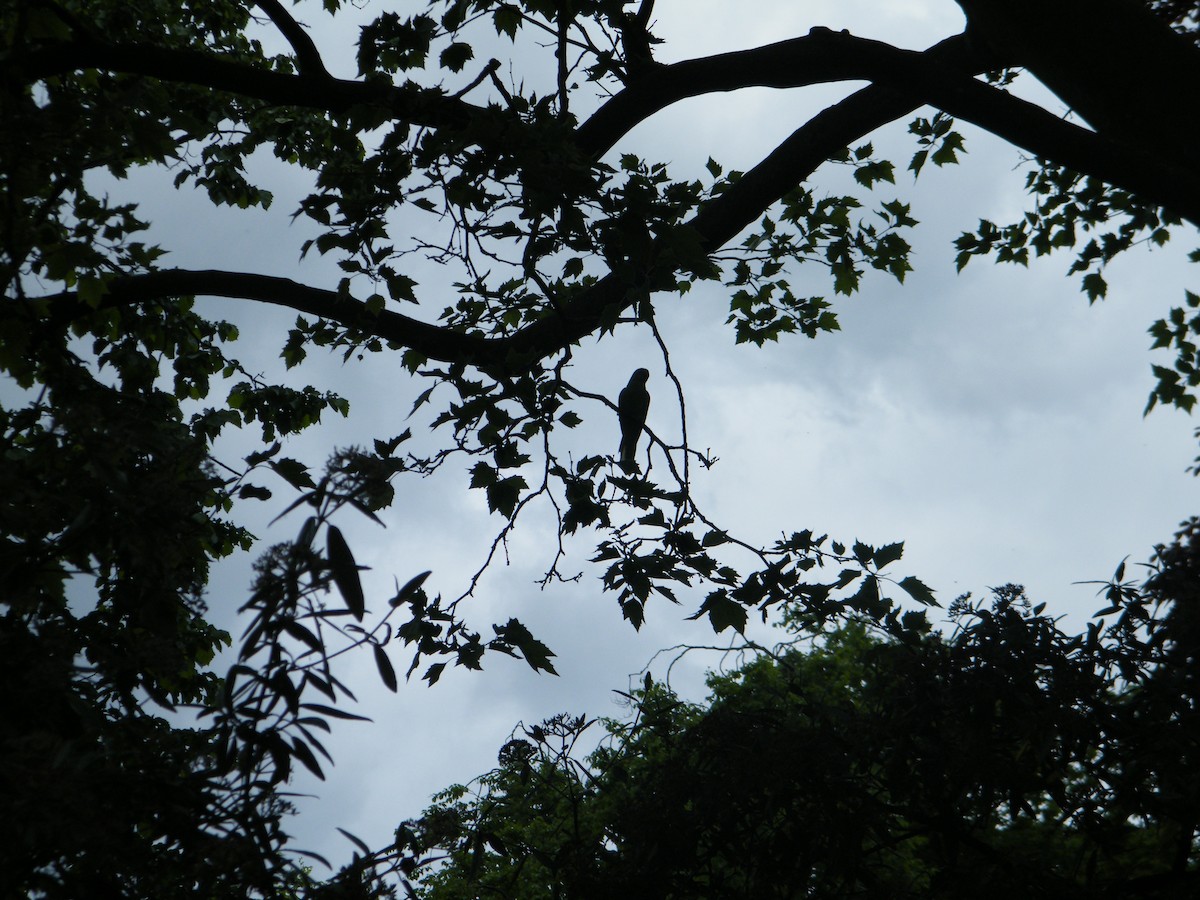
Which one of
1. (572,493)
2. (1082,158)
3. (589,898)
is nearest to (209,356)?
(572,493)

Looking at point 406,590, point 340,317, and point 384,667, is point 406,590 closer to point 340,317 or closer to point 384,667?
point 384,667

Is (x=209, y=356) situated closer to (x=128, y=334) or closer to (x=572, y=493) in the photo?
(x=128, y=334)

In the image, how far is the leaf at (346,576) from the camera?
2.07m

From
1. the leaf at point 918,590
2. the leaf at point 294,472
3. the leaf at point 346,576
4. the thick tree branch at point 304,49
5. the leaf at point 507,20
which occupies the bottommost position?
the leaf at point 346,576

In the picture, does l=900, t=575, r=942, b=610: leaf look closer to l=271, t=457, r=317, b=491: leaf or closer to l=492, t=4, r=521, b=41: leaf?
l=271, t=457, r=317, b=491: leaf

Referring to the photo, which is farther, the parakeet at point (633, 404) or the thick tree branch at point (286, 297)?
the parakeet at point (633, 404)

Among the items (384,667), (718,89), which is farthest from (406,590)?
(718,89)

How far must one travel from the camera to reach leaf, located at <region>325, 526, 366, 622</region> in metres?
2.07

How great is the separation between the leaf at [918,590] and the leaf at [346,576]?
A: 235cm

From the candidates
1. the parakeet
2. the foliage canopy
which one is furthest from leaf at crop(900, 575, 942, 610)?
the parakeet

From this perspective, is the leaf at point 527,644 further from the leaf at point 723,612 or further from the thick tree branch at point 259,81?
the thick tree branch at point 259,81

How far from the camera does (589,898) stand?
10.7 ft

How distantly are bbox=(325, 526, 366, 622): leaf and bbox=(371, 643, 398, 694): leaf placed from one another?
0.51 feet

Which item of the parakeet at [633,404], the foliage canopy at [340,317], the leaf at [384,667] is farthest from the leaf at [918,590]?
the parakeet at [633,404]
